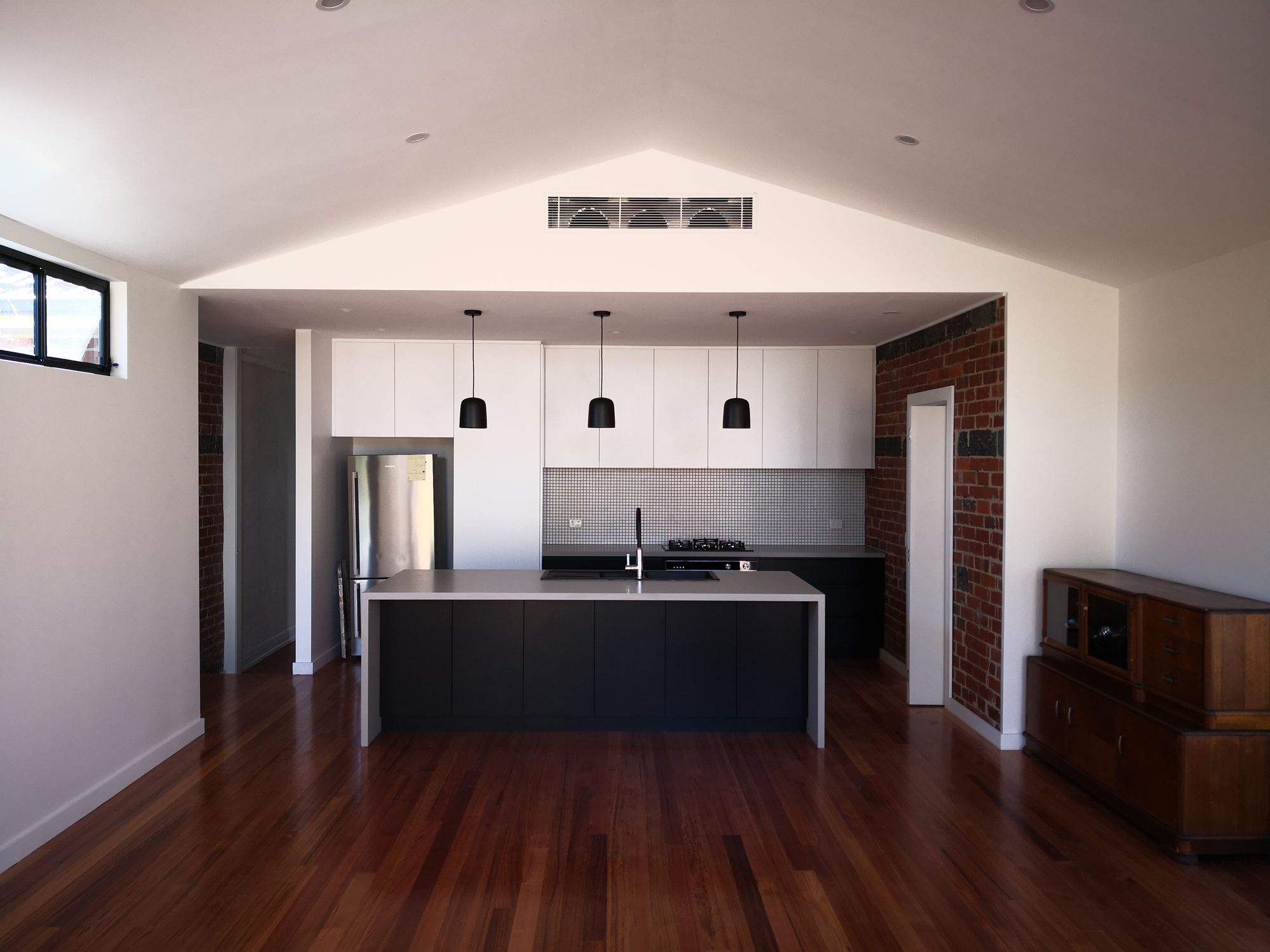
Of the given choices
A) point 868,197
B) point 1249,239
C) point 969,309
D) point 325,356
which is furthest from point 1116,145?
point 325,356

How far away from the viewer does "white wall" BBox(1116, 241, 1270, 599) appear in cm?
336

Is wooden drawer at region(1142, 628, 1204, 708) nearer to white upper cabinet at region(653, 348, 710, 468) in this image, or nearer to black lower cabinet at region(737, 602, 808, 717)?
black lower cabinet at region(737, 602, 808, 717)

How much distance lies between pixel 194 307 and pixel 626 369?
3129 millimetres

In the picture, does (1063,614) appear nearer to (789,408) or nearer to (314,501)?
(789,408)

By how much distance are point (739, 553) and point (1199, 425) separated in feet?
11.0

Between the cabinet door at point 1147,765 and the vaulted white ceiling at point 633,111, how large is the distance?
2.06 meters

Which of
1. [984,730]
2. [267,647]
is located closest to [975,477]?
[984,730]

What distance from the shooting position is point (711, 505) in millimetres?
6941

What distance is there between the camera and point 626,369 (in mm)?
6484

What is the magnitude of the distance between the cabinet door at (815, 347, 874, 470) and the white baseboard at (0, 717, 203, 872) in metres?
4.75

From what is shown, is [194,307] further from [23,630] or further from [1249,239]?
[1249,239]

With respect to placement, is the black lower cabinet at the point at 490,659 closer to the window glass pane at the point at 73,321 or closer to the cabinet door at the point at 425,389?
the cabinet door at the point at 425,389

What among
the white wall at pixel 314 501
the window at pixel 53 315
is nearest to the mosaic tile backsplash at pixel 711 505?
the white wall at pixel 314 501

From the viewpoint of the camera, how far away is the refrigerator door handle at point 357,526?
6.20 meters
